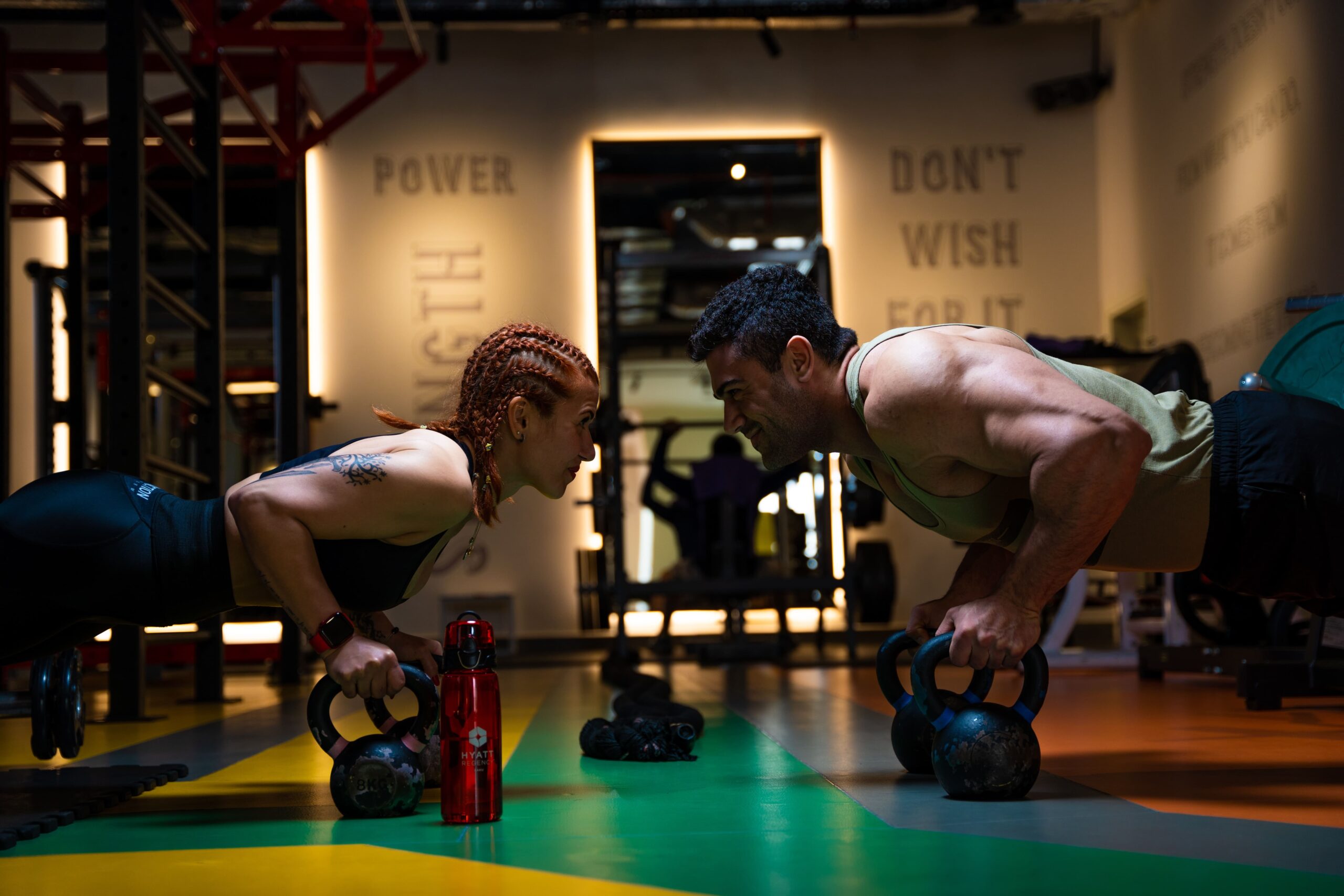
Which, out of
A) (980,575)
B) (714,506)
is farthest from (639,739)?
(714,506)

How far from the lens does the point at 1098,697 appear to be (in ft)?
13.6

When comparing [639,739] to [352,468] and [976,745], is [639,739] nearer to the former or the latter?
[976,745]

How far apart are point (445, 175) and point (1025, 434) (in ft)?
24.5

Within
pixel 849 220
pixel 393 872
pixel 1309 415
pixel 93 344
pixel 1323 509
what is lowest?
pixel 393 872

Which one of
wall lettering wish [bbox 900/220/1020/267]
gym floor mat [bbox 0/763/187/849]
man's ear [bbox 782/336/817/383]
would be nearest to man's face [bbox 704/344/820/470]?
man's ear [bbox 782/336/817/383]

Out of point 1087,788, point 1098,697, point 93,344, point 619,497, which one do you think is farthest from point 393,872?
point 93,344

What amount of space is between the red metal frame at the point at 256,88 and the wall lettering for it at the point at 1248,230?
13.4 feet

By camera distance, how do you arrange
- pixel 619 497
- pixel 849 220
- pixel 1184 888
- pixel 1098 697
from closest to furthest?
1. pixel 1184 888
2. pixel 1098 697
3. pixel 619 497
4. pixel 849 220

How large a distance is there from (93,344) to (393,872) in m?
8.57

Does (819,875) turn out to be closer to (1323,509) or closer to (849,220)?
(1323,509)

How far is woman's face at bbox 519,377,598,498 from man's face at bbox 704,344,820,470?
0.25m

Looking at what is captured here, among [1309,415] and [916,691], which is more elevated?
[1309,415]

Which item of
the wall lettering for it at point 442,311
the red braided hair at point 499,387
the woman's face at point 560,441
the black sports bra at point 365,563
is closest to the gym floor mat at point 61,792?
the black sports bra at point 365,563

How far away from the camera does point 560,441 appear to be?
2.22m
